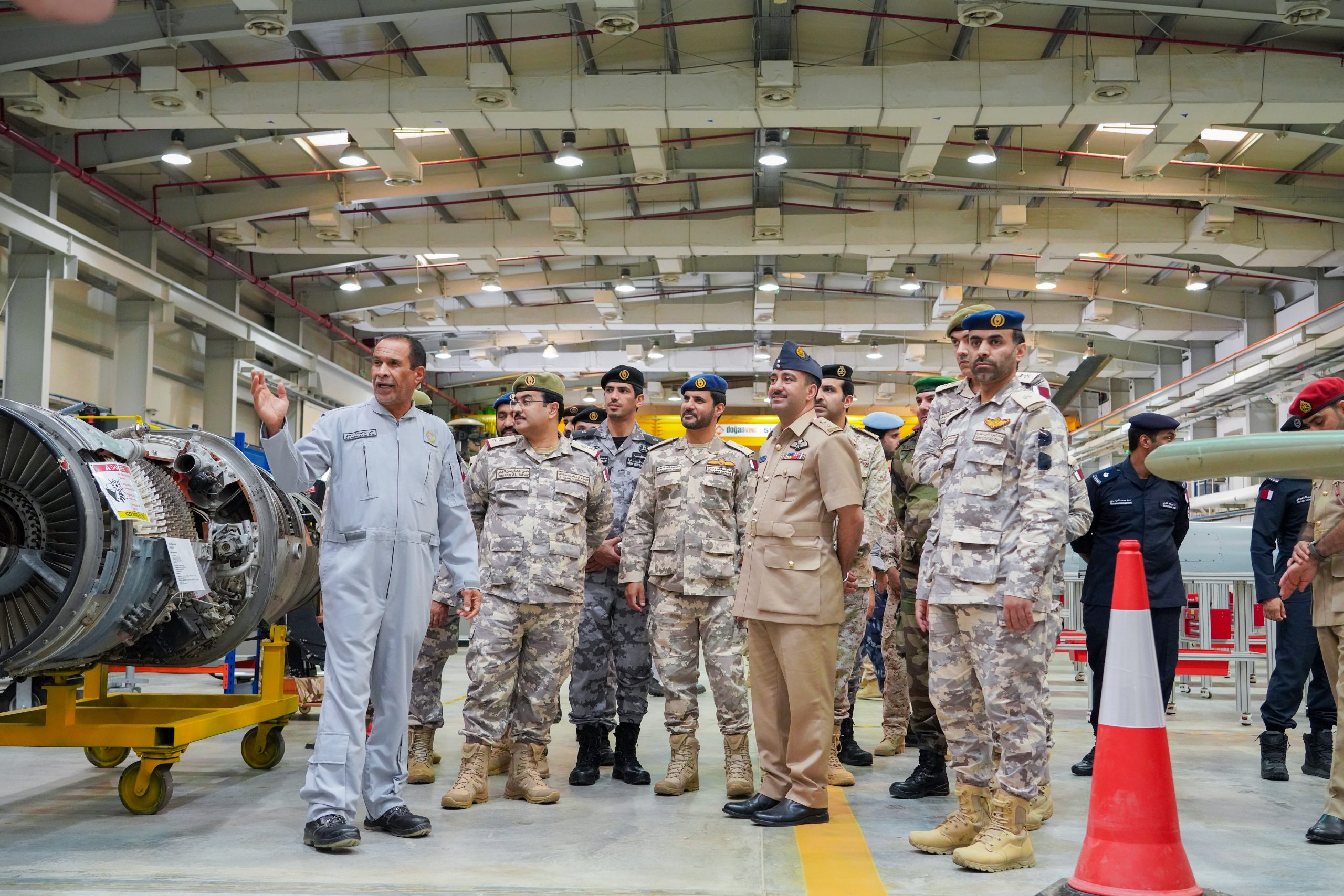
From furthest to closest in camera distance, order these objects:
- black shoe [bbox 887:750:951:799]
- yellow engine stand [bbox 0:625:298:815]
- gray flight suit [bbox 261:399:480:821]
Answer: black shoe [bbox 887:750:951:799] < yellow engine stand [bbox 0:625:298:815] < gray flight suit [bbox 261:399:480:821]

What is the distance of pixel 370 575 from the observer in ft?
11.9

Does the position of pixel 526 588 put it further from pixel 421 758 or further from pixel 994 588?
pixel 994 588

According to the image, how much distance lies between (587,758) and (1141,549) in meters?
2.49

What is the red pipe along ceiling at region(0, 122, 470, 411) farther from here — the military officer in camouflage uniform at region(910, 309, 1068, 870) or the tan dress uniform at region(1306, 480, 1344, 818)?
the tan dress uniform at region(1306, 480, 1344, 818)

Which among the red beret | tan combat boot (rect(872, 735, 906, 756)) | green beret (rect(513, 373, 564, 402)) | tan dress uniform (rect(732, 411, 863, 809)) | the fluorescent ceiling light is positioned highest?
the fluorescent ceiling light

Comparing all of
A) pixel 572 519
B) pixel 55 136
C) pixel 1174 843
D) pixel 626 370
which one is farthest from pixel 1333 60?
pixel 55 136

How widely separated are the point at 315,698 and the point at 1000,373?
4.62 meters

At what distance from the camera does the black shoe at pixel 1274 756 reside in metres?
4.86

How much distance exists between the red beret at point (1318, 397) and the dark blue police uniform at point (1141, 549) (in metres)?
0.95

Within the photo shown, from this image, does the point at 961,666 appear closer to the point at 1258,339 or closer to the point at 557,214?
the point at 557,214

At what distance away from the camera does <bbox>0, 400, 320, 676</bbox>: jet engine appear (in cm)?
367

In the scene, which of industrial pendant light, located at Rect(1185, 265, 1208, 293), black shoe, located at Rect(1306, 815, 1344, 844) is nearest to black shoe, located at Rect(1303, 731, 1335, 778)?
black shoe, located at Rect(1306, 815, 1344, 844)

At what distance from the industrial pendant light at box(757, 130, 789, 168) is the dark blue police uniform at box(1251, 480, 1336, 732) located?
704 cm

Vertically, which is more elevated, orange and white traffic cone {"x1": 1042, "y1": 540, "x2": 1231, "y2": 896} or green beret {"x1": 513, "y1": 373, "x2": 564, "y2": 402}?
green beret {"x1": 513, "y1": 373, "x2": 564, "y2": 402}
